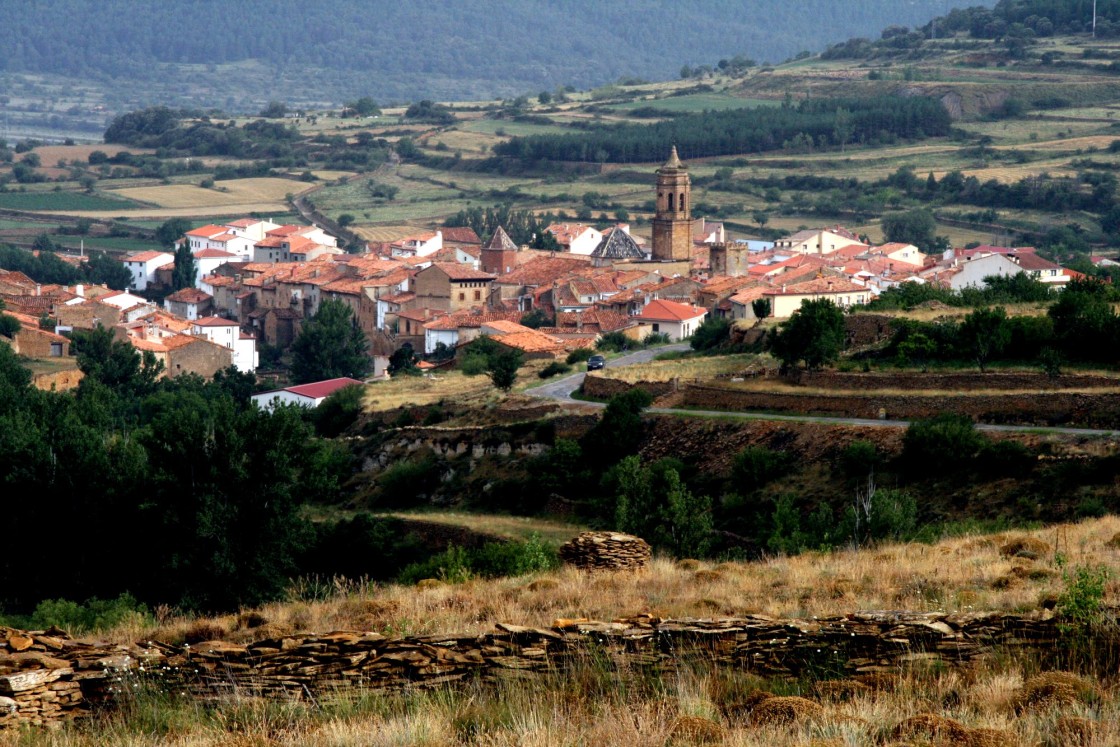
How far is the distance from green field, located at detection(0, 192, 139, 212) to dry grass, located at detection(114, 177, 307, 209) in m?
2.26

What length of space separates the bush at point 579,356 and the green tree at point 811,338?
1452cm

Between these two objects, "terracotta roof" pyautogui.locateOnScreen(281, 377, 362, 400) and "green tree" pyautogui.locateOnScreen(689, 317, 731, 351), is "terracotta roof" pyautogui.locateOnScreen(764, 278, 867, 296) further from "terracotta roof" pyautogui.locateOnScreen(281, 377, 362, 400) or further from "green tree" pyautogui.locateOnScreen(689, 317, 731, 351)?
"terracotta roof" pyautogui.locateOnScreen(281, 377, 362, 400)

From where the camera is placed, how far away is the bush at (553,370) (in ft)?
147

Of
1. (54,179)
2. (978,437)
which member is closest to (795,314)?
(978,437)

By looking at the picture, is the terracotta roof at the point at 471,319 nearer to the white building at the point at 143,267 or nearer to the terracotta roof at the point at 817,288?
the terracotta roof at the point at 817,288

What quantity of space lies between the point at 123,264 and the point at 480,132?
59.3 meters

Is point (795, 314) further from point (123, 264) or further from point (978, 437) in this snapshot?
point (123, 264)

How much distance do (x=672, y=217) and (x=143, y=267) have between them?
115ft

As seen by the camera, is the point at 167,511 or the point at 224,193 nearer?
the point at 167,511

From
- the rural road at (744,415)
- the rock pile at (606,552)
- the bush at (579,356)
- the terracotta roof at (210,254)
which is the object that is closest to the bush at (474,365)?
the bush at (579,356)

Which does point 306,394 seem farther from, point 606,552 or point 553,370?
point 606,552

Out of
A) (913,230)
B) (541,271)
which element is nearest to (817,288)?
(541,271)

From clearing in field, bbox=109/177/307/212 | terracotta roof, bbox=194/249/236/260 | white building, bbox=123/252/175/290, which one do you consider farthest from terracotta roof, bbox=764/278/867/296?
clearing in field, bbox=109/177/307/212

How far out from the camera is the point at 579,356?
1934 inches
